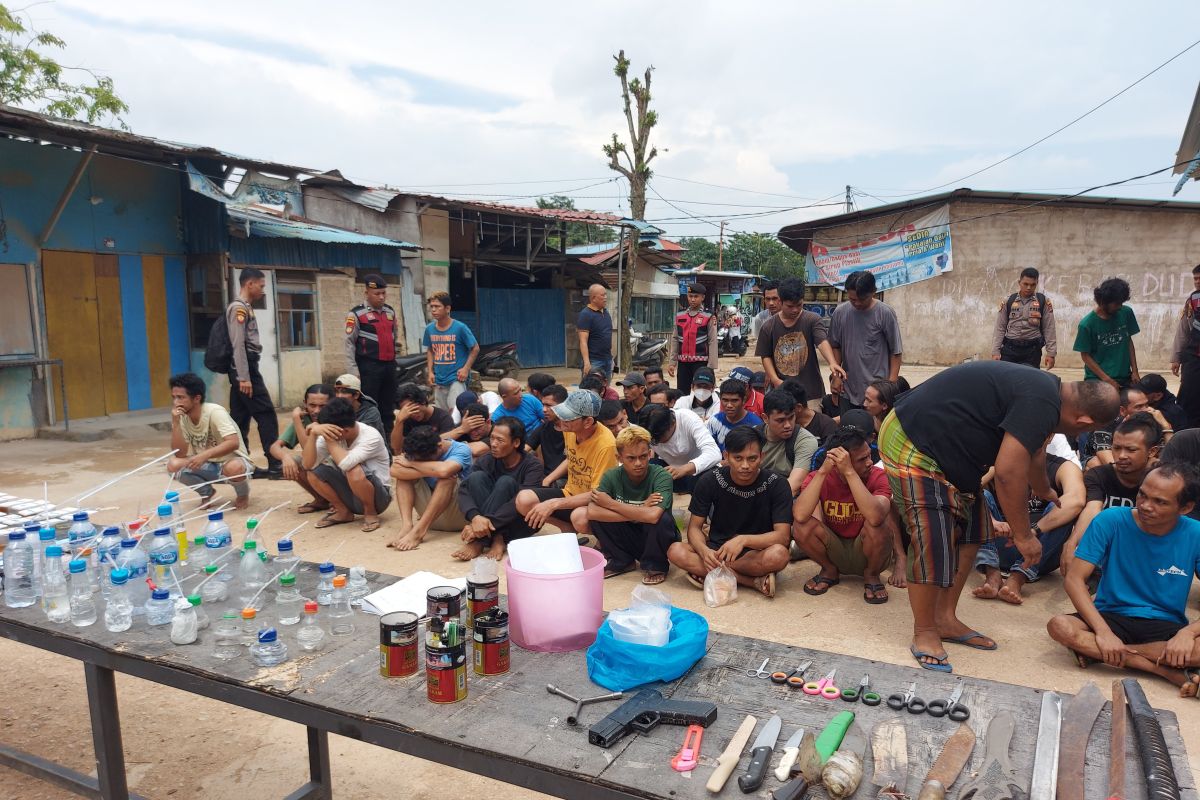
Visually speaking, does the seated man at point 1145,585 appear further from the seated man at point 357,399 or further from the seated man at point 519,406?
the seated man at point 357,399

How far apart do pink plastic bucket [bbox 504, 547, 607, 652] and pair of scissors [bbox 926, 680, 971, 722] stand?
97cm

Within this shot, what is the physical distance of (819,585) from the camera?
449cm

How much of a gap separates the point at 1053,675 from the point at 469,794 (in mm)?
2542

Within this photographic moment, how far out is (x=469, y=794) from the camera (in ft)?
9.10

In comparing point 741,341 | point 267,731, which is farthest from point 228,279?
point 741,341

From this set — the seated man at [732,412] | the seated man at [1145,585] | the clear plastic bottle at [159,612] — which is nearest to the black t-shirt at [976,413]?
the seated man at [1145,585]

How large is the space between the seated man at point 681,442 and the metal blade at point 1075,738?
129 inches

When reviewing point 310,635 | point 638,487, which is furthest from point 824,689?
point 638,487

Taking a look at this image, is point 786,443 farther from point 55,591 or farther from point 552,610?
point 55,591

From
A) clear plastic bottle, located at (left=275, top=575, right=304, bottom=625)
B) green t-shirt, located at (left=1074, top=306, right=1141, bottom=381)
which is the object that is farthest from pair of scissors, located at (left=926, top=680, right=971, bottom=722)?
green t-shirt, located at (left=1074, top=306, right=1141, bottom=381)

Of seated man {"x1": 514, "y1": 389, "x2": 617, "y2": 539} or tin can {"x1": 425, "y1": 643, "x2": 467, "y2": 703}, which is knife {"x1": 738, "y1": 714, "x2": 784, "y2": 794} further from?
seated man {"x1": 514, "y1": 389, "x2": 617, "y2": 539}

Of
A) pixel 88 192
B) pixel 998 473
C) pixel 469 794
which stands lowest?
pixel 469 794

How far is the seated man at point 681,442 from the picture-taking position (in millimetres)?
5340

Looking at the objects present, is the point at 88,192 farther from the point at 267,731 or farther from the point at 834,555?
the point at 834,555
